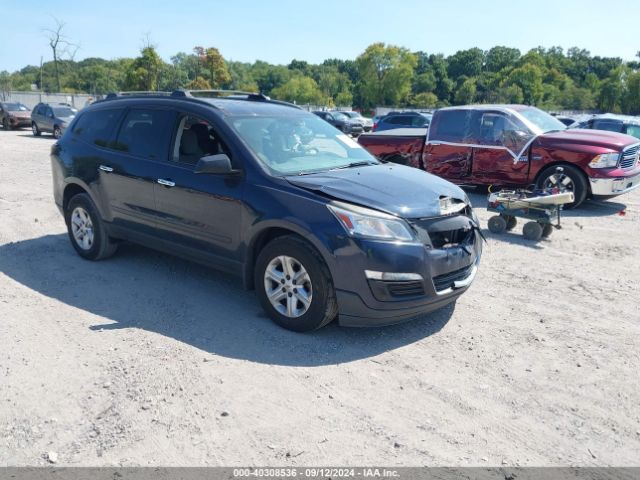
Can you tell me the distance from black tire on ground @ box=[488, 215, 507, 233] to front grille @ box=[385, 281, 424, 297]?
13.6 feet

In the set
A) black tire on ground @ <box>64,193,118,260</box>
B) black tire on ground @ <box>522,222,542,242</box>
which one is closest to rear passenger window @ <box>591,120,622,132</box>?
black tire on ground @ <box>522,222,542,242</box>

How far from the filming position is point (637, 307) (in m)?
5.04

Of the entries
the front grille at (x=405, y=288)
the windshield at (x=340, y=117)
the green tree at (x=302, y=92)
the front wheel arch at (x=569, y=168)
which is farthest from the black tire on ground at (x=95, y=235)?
the green tree at (x=302, y=92)

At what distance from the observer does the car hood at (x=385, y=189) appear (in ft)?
13.7

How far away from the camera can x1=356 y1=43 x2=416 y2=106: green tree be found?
9300 cm

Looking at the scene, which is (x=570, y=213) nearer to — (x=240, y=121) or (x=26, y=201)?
(x=240, y=121)

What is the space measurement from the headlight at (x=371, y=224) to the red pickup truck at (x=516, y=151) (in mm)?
5546

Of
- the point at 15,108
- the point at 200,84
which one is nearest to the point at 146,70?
the point at 200,84

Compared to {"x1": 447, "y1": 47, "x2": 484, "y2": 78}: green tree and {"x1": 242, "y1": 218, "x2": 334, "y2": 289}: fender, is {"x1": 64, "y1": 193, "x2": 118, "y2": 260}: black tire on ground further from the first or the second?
{"x1": 447, "y1": 47, "x2": 484, "y2": 78}: green tree

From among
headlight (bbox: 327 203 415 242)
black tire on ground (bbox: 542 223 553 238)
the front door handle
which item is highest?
the front door handle

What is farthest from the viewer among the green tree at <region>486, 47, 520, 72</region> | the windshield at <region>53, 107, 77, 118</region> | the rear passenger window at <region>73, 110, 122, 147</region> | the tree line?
the green tree at <region>486, 47, 520, 72</region>

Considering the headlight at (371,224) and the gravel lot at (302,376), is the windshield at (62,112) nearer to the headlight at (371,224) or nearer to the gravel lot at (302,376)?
the gravel lot at (302,376)

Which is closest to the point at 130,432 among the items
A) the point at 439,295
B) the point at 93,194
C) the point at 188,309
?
the point at 188,309

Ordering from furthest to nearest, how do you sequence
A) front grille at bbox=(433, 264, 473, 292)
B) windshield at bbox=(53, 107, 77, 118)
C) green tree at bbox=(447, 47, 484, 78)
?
green tree at bbox=(447, 47, 484, 78) < windshield at bbox=(53, 107, 77, 118) < front grille at bbox=(433, 264, 473, 292)
